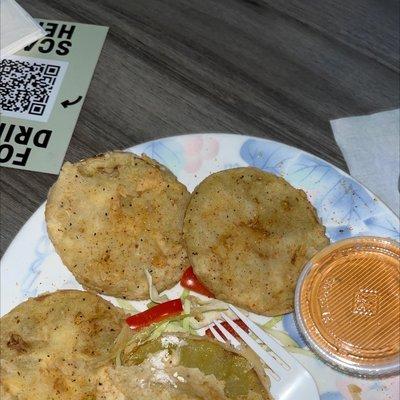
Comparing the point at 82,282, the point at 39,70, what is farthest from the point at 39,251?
the point at 39,70

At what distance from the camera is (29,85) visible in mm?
2834

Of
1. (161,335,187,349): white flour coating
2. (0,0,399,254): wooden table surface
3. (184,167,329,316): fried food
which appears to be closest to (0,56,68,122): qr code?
(0,0,399,254): wooden table surface

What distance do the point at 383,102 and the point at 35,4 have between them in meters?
1.51

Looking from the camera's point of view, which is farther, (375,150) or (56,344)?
(375,150)

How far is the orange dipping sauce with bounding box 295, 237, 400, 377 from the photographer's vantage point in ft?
6.88

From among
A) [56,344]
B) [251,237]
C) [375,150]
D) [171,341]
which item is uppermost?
[375,150]

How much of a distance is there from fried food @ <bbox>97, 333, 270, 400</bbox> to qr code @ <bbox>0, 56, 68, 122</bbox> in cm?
110

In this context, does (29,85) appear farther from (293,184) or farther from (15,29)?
(293,184)

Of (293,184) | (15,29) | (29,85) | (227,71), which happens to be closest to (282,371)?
(293,184)

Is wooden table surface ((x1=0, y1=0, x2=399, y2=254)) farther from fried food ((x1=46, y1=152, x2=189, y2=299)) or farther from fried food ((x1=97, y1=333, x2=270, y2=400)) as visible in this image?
fried food ((x1=97, y1=333, x2=270, y2=400))

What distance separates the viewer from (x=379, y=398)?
2.13 m

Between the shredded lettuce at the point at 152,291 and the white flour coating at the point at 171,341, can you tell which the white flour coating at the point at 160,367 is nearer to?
the white flour coating at the point at 171,341

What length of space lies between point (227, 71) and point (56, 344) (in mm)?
1333

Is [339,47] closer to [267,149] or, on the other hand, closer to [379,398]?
[267,149]
